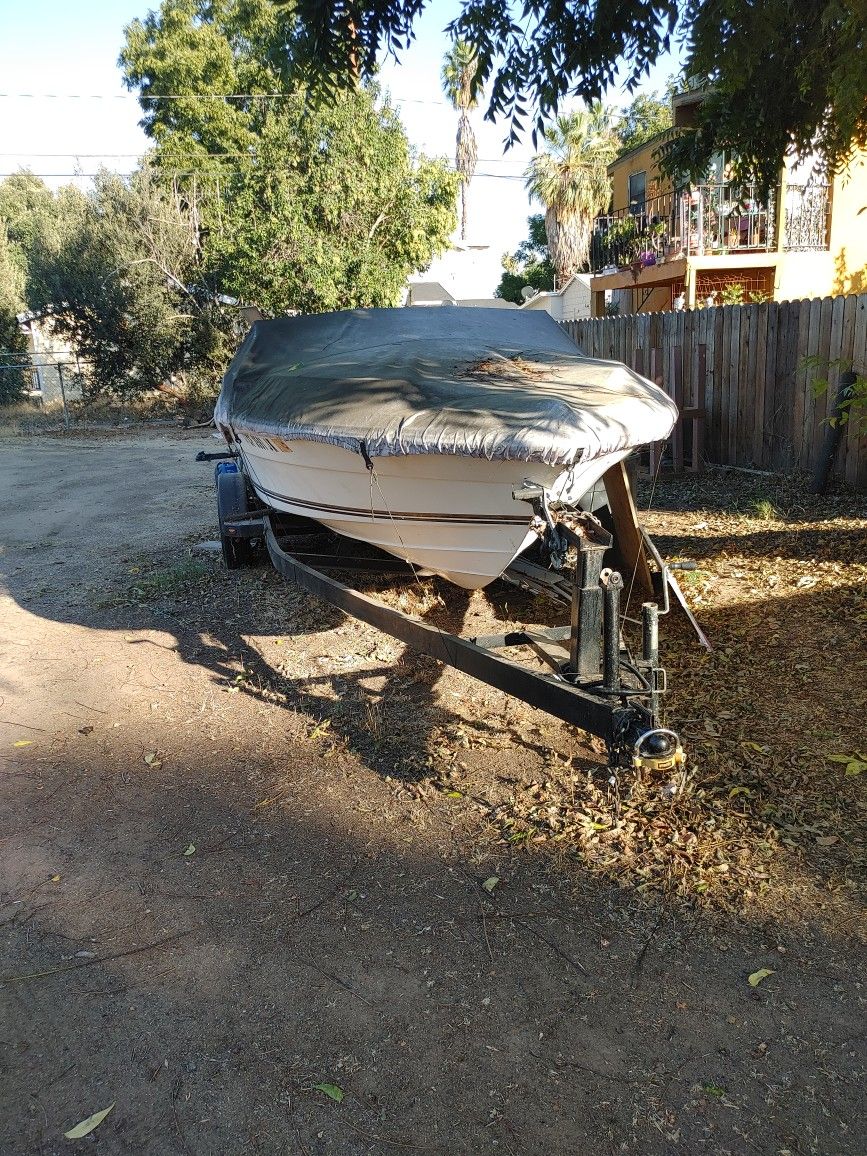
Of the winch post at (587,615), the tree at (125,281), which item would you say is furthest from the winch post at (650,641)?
the tree at (125,281)

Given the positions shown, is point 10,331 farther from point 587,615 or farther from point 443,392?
point 587,615

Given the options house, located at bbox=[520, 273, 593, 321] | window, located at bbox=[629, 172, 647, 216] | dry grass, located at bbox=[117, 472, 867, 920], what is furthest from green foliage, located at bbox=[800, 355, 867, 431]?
house, located at bbox=[520, 273, 593, 321]

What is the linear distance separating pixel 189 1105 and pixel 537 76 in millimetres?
5926

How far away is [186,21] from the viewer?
31656 mm

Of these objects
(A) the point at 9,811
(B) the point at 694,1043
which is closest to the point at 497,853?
(B) the point at 694,1043

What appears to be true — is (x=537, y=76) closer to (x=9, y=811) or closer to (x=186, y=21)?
(x=9, y=811)

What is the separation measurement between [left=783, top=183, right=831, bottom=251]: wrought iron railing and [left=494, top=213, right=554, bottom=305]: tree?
25.2 metres

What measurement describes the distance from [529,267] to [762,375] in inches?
1700

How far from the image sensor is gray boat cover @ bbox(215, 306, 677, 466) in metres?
4.05

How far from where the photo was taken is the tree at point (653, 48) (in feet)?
16.1

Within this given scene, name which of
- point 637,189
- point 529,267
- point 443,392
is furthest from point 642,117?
point 443,392

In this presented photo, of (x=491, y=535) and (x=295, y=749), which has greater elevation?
(x=491, y=535)

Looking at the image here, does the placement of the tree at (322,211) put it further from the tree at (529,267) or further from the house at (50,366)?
the tree at (529,267)

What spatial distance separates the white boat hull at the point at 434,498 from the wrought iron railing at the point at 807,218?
17604mm
